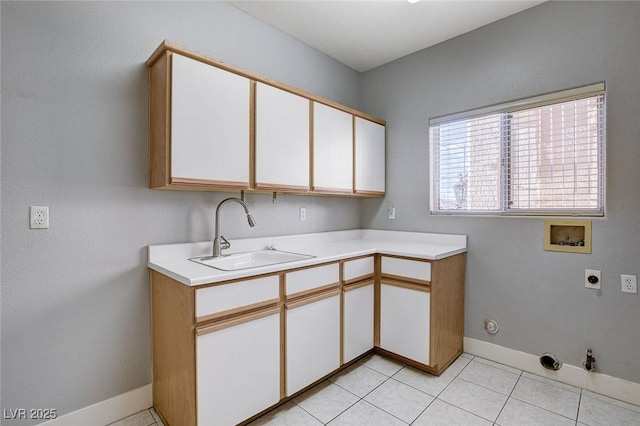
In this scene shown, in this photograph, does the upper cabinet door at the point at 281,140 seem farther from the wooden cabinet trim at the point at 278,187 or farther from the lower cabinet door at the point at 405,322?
the lower cabinet door at the point at 405,322

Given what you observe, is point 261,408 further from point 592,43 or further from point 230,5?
point 592,43

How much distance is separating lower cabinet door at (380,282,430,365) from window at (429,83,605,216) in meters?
0.90

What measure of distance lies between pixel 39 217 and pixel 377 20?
2.60m

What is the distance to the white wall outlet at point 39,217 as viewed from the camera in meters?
1.53

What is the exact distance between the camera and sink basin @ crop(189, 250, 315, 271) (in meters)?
1.98

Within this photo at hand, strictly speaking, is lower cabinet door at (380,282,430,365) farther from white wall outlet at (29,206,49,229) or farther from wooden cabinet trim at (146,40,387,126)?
white wall outlet at (29,206,49,229)

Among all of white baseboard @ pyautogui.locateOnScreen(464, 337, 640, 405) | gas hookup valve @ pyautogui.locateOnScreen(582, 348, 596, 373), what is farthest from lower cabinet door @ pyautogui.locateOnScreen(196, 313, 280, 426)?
gas hookup valve @ pyautogui.locateOnScreen(582, 348, 596, 373)

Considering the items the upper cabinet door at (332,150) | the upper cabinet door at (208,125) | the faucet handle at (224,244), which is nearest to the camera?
the upper cabinet door at (208,125)

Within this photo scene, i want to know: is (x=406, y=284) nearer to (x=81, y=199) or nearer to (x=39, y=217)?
(x=81, y=199)

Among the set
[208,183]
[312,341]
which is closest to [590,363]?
[312,341]

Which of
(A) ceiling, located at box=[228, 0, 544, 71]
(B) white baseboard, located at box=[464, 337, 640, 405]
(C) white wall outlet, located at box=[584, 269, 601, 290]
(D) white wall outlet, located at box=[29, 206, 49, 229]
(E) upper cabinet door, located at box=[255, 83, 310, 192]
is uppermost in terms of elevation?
(A) ceiling, located at box=[228, 0, 544, 71]

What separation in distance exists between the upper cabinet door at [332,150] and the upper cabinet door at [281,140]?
0.11m

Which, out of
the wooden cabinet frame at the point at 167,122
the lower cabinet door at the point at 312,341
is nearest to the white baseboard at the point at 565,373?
the lower cabinet door at the point at 312,341

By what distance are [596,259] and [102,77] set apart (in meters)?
3.26
